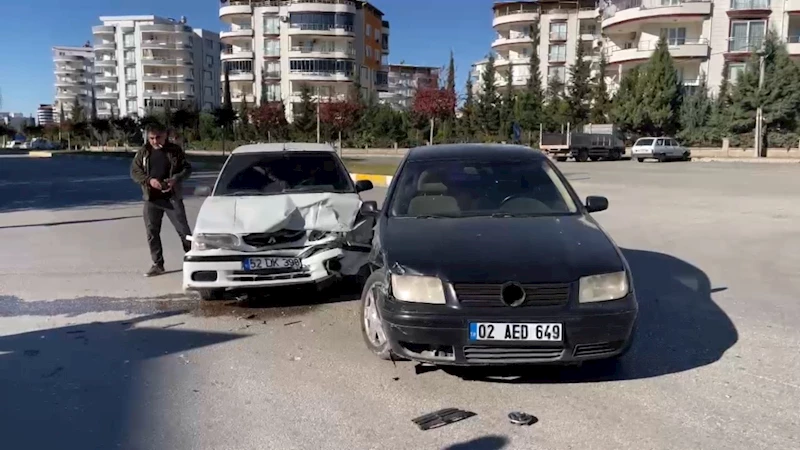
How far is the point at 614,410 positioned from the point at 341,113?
162ft

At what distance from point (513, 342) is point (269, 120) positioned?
5711cm

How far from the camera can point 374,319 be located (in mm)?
4742

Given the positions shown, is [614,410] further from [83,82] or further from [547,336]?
[83,82]

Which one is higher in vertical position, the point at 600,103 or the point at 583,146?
the point at 600,103

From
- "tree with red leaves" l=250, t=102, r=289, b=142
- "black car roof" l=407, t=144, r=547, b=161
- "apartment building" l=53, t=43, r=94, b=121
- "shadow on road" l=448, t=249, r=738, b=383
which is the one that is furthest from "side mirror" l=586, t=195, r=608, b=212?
"apartment building" l=53, t=43, r=94, b=121

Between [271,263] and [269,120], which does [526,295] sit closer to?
[271,263]

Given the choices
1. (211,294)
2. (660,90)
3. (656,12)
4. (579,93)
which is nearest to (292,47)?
(579,93)

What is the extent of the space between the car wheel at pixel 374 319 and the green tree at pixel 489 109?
185 ft

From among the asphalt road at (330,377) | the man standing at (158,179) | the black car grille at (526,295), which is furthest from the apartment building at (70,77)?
the black car grille at (526,295)

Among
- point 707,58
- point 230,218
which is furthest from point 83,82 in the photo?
point 230,218

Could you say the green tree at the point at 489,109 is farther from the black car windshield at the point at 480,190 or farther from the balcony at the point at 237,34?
the black car windshield at the point at 480,190

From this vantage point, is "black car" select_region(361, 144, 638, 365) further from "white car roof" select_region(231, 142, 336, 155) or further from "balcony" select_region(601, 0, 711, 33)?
"balcony" select_region(601, 0, 711, 33)

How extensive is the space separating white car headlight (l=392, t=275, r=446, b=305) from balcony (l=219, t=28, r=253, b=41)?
8515cm

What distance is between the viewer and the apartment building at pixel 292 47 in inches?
3169
